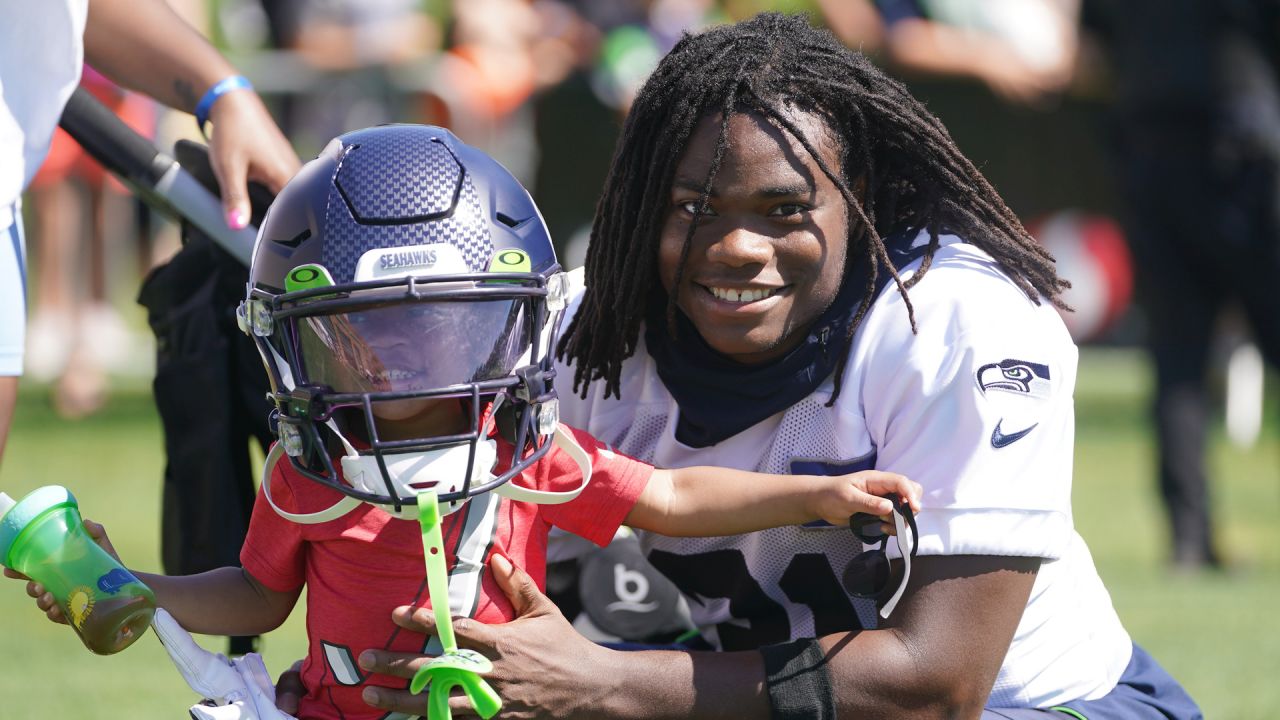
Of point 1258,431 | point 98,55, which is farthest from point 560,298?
point 1258,431

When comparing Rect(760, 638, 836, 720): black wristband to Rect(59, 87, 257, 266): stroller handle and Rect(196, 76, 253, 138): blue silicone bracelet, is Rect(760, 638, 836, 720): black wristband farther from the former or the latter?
Rect(196, 76, 253, 138): blue silicone bracelet

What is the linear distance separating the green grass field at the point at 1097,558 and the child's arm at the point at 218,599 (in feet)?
5.90

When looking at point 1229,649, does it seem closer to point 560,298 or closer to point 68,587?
point 560,298

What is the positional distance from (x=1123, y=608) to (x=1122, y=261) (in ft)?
22.5

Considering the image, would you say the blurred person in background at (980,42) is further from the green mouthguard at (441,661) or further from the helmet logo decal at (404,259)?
the green mouthguard at (441,661)

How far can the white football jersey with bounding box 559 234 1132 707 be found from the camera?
2.70 meters

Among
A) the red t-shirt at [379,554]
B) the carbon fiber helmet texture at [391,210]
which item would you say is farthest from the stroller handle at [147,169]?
the red t-shirt at [379,554]

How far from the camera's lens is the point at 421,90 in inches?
417

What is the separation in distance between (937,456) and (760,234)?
19.4 inches

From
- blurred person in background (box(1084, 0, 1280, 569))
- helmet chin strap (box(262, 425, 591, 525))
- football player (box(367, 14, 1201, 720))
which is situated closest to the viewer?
helmet chin strap (box(262, 425, 591, 525))

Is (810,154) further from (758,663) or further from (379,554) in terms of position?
(379,554)

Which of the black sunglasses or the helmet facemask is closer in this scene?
the helmet facemask

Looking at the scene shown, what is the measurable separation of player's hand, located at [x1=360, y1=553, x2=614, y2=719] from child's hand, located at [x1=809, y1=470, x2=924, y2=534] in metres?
0.42

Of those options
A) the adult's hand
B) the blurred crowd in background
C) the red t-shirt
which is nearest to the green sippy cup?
the red t-shirt
